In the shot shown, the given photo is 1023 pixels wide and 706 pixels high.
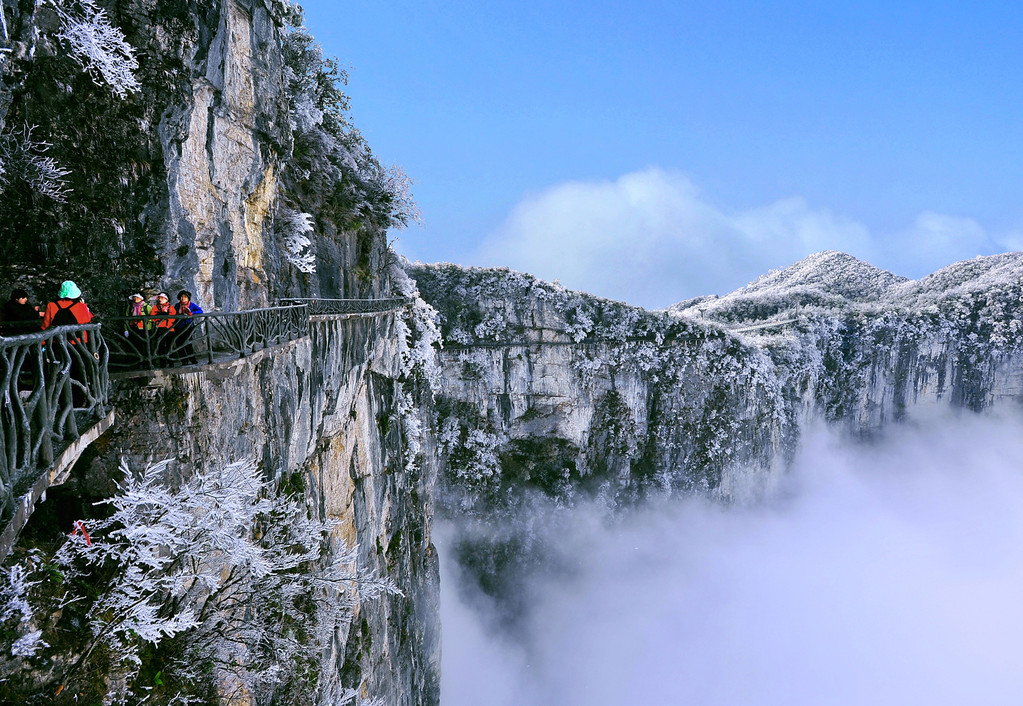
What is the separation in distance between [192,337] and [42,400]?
2.72m

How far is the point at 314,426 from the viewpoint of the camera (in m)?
9.77

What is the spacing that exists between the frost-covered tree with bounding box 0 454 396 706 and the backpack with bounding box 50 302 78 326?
65.9 inches

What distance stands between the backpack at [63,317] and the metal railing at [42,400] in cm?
18

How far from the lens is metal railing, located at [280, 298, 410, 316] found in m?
9.71

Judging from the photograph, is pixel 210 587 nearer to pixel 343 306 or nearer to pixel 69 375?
pixel 69 375

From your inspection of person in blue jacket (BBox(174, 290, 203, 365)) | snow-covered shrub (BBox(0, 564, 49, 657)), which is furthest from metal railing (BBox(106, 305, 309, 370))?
snow-covered shrub (BBox(0, 564, 49, 657))

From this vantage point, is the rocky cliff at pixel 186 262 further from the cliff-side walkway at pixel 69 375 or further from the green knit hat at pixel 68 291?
the green knit hat at pixel 68 291

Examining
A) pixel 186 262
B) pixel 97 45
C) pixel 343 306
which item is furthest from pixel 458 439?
pixel 97 45

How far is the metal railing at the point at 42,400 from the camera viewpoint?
10.3 ft

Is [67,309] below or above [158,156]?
below

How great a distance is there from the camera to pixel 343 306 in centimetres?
1167

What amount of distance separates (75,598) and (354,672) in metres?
8.16

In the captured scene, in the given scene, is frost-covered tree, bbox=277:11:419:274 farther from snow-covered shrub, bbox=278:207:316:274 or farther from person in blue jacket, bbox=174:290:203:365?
person in blue jacket, bbox=174:290:203:365

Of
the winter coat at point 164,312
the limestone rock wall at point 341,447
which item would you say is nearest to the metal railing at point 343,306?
the limestone rock wall at point 341,447
